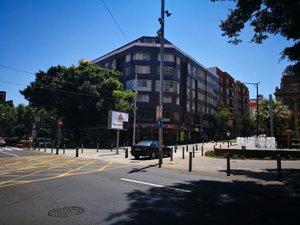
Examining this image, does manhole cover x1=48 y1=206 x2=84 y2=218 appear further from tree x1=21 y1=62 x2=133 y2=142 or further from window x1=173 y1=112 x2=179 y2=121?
window x1=173 y1=112 x2=179 y2=121

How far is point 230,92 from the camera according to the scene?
101562 millimetres

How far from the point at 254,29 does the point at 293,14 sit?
361cm

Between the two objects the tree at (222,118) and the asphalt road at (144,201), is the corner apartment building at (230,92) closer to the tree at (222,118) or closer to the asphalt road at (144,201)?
the tree at (222,118)

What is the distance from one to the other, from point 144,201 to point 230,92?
97684mm

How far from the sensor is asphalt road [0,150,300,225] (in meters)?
6.52

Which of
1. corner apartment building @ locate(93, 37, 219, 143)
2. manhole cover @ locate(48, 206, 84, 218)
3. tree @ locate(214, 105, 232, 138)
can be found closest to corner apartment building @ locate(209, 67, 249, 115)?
tree @ locate(214, 105, 232, 138)

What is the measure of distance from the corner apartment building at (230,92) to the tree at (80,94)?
162ft

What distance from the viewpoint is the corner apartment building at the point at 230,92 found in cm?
9350

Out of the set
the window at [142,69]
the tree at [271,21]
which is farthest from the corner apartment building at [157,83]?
the tree at [271,21]

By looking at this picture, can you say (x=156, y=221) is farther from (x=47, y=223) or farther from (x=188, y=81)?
(x=188, y=81)

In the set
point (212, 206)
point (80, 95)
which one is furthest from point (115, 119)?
point (212, 206)

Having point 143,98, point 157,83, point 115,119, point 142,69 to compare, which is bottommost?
point 115,119

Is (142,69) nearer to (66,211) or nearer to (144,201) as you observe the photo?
(144,201)

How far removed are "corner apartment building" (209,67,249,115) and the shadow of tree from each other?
83458mm
